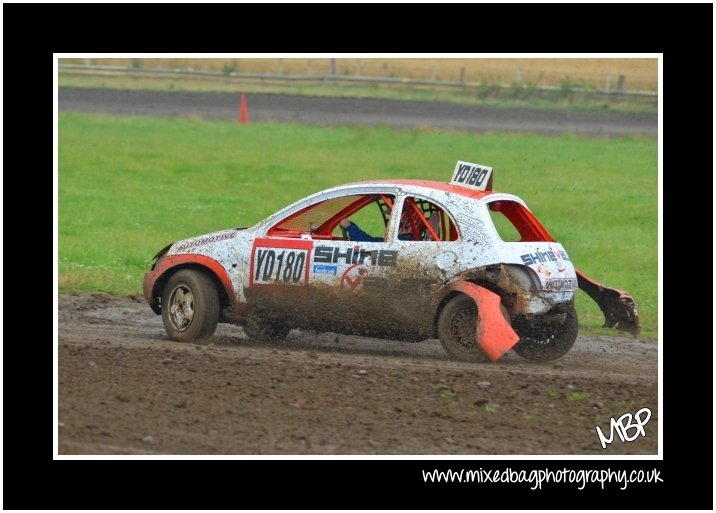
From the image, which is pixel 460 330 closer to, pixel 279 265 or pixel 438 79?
pixel 279 265

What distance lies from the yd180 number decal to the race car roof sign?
64.5 inches

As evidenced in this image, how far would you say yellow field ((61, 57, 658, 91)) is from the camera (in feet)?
148

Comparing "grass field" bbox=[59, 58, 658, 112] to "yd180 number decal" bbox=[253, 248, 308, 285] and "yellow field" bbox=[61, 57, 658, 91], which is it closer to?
"yellow field" bbox=[61, 57, 658, 91]

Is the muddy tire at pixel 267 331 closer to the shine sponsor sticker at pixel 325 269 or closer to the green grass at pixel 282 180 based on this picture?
the shine sponsor sticker at pixel 325 269

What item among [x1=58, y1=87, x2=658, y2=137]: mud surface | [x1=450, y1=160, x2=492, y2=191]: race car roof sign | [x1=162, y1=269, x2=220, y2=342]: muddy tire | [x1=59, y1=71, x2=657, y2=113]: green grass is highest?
[x1=59, y1=71, x2=657, y2=113]: green grass

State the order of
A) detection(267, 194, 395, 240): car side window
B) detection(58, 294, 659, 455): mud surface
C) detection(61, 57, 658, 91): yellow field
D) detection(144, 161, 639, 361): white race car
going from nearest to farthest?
detection(58, 294, 659, 455): mud surface
detection(144, 161, 639, 361): white race car
detection(267, 194, 395, 240): car side window
detection(61, 57, 658, 91): yellow field

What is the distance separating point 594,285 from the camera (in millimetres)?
12000

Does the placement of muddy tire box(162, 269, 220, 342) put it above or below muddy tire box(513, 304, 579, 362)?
above

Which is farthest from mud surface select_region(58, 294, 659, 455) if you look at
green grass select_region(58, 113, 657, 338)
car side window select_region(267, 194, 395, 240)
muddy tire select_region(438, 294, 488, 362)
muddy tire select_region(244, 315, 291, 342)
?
green grass select_region(58, 113, 657, 338)

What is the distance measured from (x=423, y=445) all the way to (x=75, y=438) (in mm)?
2380

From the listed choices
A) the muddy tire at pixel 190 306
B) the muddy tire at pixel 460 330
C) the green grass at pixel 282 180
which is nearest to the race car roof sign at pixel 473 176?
the muddy tire at pixel 460 330

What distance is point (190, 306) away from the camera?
450 inches

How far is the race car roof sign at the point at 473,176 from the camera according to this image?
440 inches

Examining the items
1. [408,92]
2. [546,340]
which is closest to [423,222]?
[546,340]
